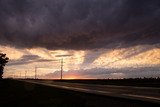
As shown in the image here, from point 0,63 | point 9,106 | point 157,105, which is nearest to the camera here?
point 157,105

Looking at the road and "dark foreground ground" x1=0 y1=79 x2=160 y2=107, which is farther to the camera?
the road

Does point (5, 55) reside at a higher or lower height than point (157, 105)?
higher

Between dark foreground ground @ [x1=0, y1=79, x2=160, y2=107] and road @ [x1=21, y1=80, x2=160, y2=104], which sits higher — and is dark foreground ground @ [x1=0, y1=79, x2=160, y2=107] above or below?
below

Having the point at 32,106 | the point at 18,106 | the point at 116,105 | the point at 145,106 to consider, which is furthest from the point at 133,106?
the point at 18,106

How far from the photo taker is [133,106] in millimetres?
15391

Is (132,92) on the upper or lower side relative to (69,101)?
upper

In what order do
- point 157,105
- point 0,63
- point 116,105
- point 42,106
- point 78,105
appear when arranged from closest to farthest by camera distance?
point 157,105, point 116,105, point 78,105, point 42,106, point 0,63

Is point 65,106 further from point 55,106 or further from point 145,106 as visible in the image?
point 145,106

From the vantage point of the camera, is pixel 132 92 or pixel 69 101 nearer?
pixel 69 101

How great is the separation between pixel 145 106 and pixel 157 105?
0.64 metres

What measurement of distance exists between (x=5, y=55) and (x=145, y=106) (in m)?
166

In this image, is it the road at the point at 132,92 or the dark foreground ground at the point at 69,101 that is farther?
the road at the point at 132,92

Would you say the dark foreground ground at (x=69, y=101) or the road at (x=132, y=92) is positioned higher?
the road at (x=132, y=92)

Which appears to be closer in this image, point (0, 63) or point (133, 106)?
point (133, 106)
